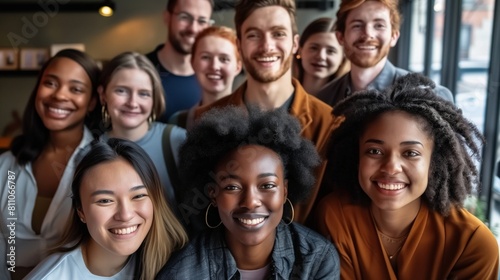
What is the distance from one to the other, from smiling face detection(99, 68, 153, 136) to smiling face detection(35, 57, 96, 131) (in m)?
0.11

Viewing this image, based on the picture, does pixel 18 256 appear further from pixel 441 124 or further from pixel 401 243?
pixel 441 124

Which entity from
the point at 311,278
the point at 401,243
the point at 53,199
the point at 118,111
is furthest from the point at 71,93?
the point at 401,243

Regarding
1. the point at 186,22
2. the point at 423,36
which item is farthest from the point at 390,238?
the point at 423,36

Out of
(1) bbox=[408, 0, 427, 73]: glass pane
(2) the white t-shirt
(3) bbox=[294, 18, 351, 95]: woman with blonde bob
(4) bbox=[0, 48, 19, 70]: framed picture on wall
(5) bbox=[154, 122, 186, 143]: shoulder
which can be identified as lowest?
(2) the white t-shirt

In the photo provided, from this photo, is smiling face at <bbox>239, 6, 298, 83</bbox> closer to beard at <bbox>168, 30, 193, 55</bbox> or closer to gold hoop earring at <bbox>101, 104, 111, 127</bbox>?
gold hoop earring at <bbox>101, 104, 111, 127</bbox>

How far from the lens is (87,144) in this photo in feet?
7.36

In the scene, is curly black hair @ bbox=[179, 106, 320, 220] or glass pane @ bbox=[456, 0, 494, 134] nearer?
curly black hair @ bbox=[179, 106, 320, 220]

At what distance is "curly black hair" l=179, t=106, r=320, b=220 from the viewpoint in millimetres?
1769

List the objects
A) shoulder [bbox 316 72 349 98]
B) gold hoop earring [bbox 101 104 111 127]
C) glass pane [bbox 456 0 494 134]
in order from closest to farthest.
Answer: gold hoop earring [bbox 101 104 111 127], shoulder [bbox 316 72 349 98], glass pane [bbox 456 0 494 134]

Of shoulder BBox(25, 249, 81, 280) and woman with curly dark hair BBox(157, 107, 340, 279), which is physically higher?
woman with curly dark hair BBox(157, 107, 340, 279)

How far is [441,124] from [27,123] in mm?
1864

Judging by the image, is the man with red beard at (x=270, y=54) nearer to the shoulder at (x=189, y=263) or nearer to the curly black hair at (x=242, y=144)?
the curly black hair at (x=242, y=144)

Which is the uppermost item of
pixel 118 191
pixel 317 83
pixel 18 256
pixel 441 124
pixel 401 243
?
pixel 317 83

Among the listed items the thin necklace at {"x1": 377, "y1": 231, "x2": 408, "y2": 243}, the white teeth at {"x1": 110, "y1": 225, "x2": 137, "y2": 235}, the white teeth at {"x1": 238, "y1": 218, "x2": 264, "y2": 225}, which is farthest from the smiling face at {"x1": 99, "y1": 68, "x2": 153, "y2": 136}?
the thin necklace at {"x1": 377, "y1": 231, "x2": 408, "y2": 243}
